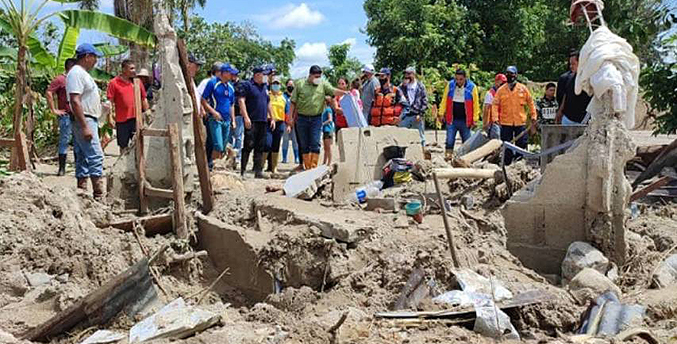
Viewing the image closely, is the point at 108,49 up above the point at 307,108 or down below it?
above

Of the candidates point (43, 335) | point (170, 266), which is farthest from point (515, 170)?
point (43, 335)

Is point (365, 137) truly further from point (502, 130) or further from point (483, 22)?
point (483, 22)

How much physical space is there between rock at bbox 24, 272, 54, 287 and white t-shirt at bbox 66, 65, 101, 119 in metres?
2.25

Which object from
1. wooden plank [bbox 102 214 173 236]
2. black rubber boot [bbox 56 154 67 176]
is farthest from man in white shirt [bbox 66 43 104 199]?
black rubber boot [bbox 56 154 67 176]

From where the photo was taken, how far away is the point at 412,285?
554 cm

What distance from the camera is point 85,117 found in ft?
25.0

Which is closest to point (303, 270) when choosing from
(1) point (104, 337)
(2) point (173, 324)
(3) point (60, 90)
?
(2) point (173, 324)

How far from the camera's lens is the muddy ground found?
5047 mm

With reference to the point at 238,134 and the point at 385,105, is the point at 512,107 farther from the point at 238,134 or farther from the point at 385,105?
the point at 238,134

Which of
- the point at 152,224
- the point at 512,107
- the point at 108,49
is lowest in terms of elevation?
the point at 152,224

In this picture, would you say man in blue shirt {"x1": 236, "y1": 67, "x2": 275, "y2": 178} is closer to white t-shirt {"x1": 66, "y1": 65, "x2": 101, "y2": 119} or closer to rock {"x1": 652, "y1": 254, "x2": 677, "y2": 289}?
white t-shirt {"x1": 66, "y1": 65, "x2": 101, "y2": 119}

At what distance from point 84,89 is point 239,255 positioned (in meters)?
2.60

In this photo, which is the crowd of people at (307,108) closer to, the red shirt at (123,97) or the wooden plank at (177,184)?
the red shirt at (123,97)

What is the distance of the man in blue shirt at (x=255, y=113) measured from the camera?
10.6 metres
